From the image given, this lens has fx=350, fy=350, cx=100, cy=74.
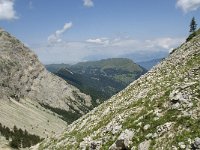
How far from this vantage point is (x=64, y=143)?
46281 mm

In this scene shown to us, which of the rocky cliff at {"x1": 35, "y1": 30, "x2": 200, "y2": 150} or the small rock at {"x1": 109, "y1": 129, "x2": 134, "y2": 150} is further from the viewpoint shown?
the small rock at {"x1": 109, "y1": 129, "x2": 134, "y2": 150}

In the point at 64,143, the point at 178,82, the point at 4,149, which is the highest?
the point at 178,82

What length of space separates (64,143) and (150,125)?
63.4 feet

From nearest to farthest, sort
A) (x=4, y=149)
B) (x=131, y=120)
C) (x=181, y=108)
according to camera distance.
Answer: (x=181, y=108) < (x=131, y=120) < (x=4, y=149)

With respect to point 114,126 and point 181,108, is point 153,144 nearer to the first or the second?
point 181,108

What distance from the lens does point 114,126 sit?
35.5 metres

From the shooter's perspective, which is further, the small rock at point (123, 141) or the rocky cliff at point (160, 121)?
the small rock at point (123, 141)

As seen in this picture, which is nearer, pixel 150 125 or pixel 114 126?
pixel 150 125

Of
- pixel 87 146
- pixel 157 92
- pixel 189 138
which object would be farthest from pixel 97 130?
pixel 189 138

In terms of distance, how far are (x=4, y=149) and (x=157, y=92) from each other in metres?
88.2

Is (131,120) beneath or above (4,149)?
above

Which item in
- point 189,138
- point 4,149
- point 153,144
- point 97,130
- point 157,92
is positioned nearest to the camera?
point 189,138

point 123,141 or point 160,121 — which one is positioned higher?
point 160,121

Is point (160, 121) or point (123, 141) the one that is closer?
point (160, 121)
